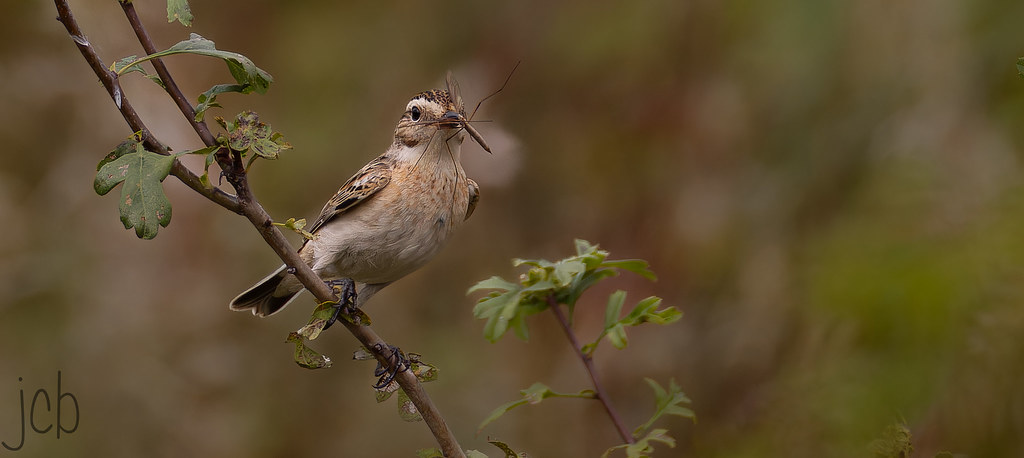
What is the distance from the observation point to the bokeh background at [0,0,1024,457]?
4273 mm

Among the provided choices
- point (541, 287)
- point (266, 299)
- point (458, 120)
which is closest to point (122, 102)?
point (541, 287)

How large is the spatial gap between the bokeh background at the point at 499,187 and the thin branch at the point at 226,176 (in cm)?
140

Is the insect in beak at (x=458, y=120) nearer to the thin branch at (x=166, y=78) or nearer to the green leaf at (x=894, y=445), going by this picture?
the thin branch at (x=166, y=78)

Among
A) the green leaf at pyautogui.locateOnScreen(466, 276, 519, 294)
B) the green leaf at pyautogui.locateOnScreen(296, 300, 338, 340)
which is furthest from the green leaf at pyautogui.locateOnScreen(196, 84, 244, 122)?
the green leaf at pyautogui.locateOnScreen(466, 276, 519, 294)

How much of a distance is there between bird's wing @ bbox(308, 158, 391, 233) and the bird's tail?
20.9 inches

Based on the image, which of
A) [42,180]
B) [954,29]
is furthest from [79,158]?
[954,29]

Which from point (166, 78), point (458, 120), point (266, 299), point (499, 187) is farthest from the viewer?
point (499, 187)

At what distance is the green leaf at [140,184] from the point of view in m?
2.02

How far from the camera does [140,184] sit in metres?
2.03

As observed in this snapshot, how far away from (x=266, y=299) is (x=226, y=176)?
248 cm

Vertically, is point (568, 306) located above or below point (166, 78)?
below

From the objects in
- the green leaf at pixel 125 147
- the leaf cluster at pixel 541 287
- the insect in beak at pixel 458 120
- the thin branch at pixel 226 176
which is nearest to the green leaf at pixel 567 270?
the leaf cluster at pixel 541 287

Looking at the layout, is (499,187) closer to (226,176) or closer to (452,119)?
(452,119)

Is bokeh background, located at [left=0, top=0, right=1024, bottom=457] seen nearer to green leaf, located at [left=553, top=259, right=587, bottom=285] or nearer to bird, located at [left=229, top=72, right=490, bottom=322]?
bird, located at [left=229, top=72, right=490, bottom=322]
